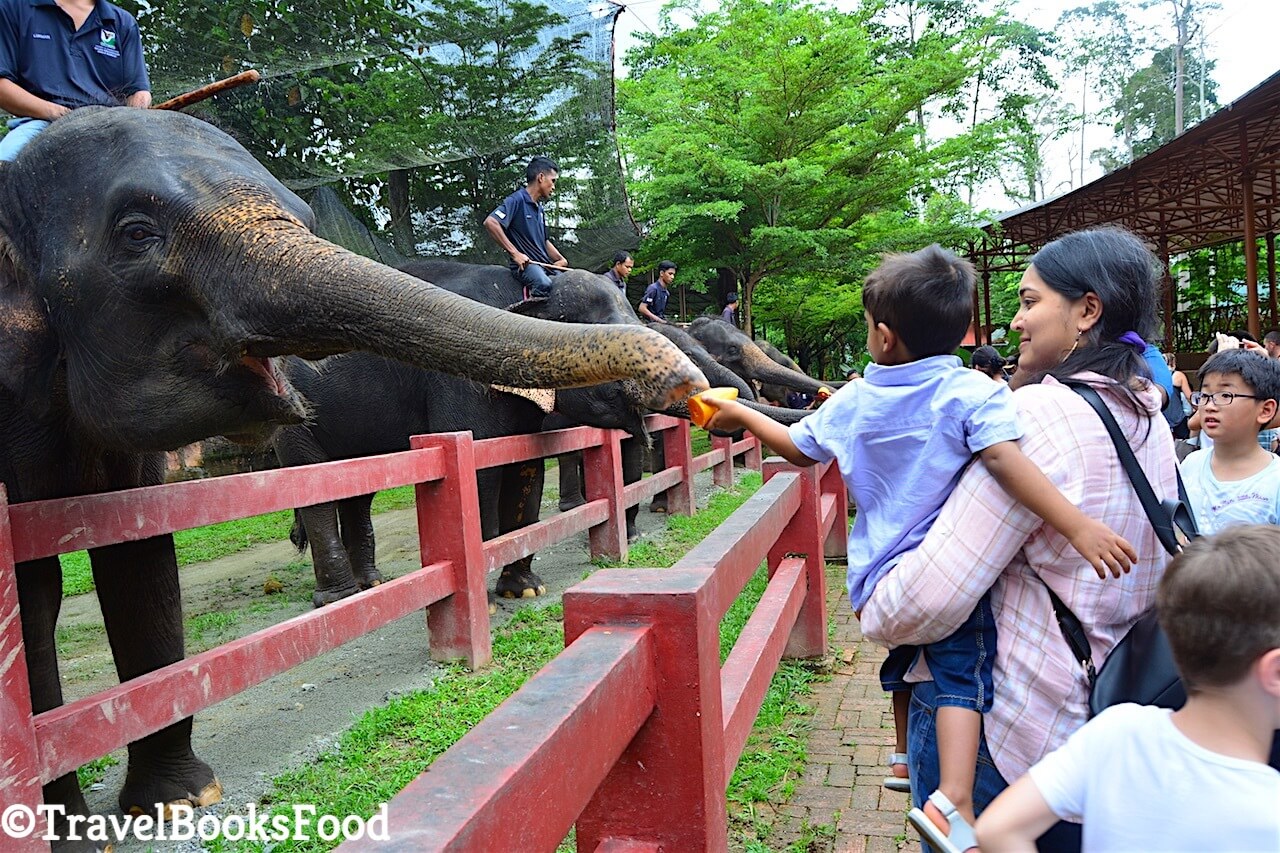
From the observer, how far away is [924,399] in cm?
202

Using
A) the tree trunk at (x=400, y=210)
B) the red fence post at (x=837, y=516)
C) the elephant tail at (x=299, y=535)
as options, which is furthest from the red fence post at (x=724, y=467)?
the elephant tail at (x=299, y=535)

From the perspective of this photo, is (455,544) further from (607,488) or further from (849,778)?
(607,488)

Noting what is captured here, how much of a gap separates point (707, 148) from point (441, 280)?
846 cm

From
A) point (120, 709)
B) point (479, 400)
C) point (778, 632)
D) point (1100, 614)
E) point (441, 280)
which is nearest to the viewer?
point (1100, 614)

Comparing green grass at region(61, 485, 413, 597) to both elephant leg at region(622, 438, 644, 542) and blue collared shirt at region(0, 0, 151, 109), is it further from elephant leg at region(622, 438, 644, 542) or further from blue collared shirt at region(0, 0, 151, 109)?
blue collared shirt at region(0, 0, 151, 109)

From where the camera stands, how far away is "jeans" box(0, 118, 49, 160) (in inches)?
120

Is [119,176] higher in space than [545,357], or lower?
higher

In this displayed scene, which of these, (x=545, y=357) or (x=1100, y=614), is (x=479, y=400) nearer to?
(x=545, y=357)

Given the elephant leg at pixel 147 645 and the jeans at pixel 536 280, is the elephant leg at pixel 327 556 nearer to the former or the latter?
the jeans at pixel 536 280

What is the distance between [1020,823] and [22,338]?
2826mm

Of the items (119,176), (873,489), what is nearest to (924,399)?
(873,489)

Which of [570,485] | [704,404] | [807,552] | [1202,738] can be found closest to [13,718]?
[704,404]

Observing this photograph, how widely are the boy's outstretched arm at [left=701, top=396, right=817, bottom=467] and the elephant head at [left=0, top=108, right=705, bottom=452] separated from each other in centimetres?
49

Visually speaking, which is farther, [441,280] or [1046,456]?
[441,280]
